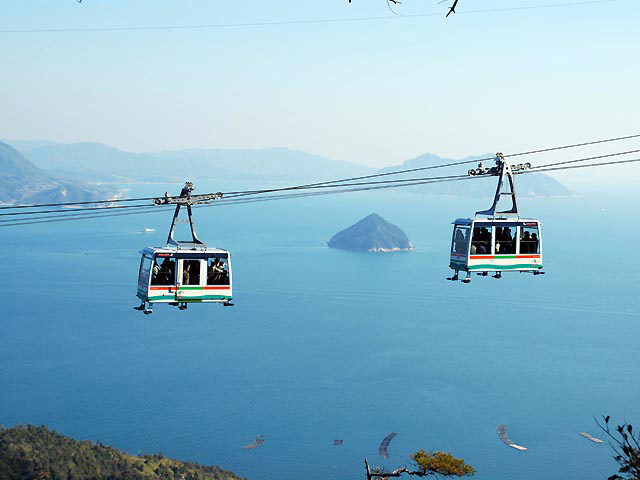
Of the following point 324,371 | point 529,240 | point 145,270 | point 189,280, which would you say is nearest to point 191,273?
point 189,280

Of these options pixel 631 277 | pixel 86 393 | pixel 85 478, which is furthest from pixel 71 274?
pixel 631 277

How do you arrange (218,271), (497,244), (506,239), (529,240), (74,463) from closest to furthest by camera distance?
(218,271) < (497,244) < (506,239) < (529,240) < (74,463)

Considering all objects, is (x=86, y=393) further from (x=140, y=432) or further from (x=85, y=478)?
(x=85, y=478)

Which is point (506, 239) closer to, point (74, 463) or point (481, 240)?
point (481, 240)

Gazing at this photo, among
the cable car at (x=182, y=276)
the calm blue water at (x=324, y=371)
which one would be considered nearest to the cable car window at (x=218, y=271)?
the cable car at (x=182, y=276)

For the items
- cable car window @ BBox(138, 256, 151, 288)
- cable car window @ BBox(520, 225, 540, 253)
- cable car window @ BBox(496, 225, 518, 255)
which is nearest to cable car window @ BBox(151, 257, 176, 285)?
cable car window @ BBox(138, 256, 151, 288)

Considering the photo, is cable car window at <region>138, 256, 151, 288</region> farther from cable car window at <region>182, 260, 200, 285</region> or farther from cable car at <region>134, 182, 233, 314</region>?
cable car window at <region>182, 260, 200, 285</region>
